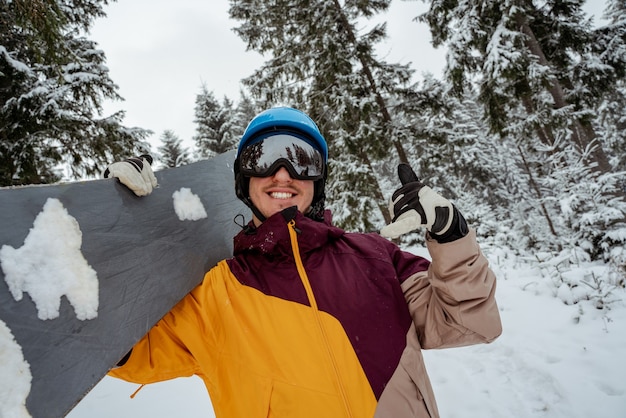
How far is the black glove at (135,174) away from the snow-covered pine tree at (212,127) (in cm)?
1659

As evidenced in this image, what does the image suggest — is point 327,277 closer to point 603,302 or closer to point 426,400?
point 426,400

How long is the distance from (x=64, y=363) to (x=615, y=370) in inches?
192

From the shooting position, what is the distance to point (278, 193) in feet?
6.98

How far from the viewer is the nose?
7.00 ft

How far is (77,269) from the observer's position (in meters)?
1.29

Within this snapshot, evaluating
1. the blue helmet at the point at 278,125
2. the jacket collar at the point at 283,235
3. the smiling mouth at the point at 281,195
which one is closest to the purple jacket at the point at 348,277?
the jacket collar at the point at 283,235

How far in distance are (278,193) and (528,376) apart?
3798mm

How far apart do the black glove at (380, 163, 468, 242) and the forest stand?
470 centimetres

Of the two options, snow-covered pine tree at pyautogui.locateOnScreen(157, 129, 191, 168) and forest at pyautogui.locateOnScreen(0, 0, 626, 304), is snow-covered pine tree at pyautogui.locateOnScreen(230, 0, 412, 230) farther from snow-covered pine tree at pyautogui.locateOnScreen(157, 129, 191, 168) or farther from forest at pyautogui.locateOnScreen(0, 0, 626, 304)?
snow-covered pine tree at pyautogui.locateOnScreen(157, 129, 191, 168)

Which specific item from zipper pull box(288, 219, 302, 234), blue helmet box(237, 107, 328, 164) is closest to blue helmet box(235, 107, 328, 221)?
blue helmet box(237, 107, 328, 164)

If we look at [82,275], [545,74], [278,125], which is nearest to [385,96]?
[545,74]

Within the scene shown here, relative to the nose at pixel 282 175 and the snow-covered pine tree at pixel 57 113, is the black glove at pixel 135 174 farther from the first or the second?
the snow-covered pine tree at pixel 57 113

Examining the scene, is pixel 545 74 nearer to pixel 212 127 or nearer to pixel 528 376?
pixel 528 376

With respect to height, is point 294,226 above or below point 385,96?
below
